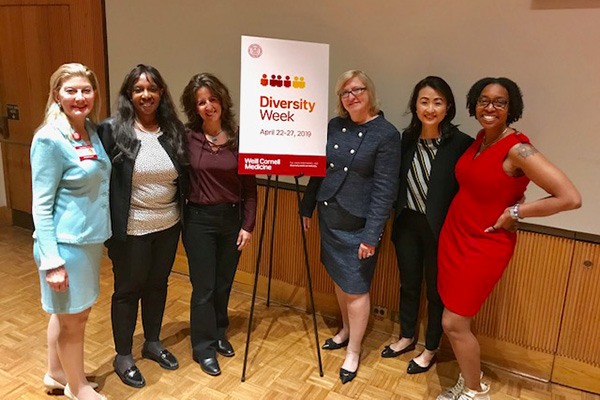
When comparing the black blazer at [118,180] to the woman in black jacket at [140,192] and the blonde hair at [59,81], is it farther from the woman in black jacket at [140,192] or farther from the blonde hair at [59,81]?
the blonde hair at [59,81]

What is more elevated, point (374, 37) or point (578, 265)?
point (374, 37)

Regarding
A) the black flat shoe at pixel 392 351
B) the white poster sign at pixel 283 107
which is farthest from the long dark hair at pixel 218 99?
the black flat shoe at pixel 392 351

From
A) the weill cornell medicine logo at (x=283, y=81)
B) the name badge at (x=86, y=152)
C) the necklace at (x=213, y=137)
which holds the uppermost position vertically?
the weill cornell medicine logo at (x=283, y=81)

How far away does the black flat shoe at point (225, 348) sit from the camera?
289 cm

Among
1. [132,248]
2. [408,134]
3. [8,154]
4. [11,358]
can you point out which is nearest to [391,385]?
[408,134]

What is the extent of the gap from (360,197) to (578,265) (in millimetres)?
1161

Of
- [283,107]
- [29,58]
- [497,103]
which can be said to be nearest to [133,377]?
[283,107]

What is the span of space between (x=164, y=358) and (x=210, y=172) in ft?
3.53

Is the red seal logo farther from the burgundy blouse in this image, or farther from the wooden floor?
the wooden floor

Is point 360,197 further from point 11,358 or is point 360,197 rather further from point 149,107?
point 11,358

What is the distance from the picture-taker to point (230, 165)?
2.52 meters

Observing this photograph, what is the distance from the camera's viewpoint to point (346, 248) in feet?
8.57

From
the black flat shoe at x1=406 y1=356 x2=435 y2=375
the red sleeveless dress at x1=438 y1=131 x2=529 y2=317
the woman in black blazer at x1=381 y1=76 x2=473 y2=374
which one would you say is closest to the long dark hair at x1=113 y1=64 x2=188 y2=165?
the woman in black blazer at x1=381 y1=76 x2=473 y2=374

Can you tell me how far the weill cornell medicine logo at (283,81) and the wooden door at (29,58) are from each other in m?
2.07
